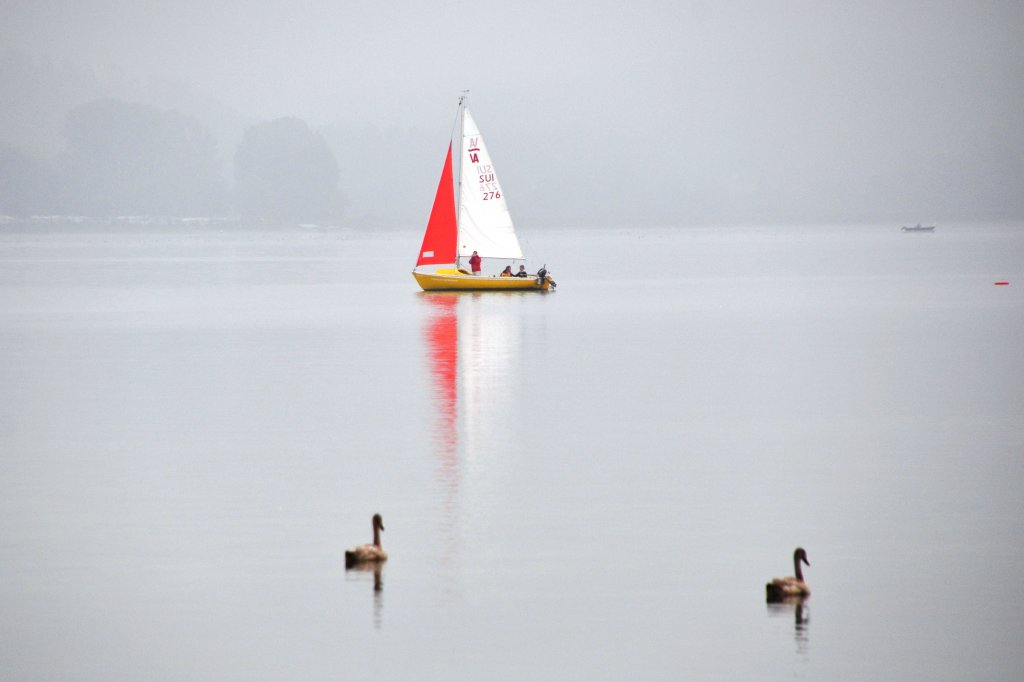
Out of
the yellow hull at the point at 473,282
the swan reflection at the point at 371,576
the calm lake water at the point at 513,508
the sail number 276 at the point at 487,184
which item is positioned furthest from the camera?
the sail number 276 at the point at 487,184

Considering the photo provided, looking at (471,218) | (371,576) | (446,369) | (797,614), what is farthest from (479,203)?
(797,614)

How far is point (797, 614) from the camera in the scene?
57.7 feet

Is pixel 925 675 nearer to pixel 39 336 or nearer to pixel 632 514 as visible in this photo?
pixel 632 514

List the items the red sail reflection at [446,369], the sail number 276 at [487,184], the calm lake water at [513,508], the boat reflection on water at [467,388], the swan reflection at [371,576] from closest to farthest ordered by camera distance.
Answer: the calm lake water at [513,508] < the swan reflection at [371,576] < the boat reflection on water at [467,388] < the red sail reflection at [446,369] < the sail number 276 at [487,184]

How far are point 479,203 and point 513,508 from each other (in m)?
51.2

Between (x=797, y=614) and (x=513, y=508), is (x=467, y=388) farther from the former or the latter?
(x=797, y=614)

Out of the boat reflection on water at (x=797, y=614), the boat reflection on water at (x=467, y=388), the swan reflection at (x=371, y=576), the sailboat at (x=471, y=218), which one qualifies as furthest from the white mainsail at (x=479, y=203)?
the boat reflection on water at (x=797, y=614)

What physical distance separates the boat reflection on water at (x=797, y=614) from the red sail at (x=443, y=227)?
54816 mm

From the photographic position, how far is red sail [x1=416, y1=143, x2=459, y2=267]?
72.6 metres

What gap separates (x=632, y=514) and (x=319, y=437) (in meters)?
9.38

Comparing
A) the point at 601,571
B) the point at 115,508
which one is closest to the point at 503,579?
the point at 601,571

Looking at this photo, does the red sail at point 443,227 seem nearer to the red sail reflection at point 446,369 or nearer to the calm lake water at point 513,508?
the red sail reflection at point 446,369

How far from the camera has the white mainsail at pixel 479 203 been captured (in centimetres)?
7319

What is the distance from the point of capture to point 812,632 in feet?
55.6
